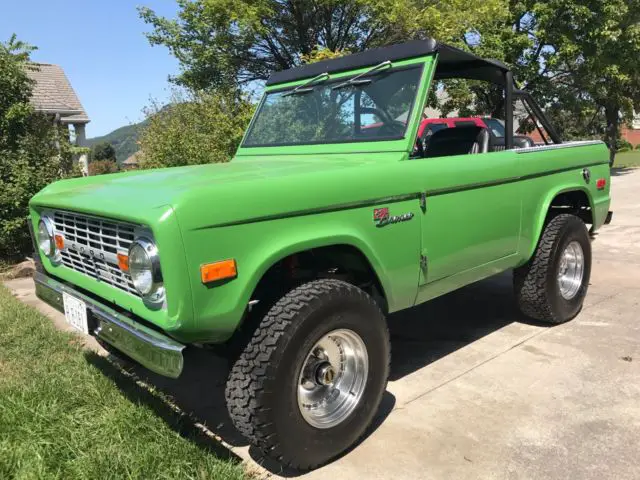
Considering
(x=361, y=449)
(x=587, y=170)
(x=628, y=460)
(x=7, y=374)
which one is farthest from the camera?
(x=587, y=170)

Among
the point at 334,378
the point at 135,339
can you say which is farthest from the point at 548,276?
the point at 135,339

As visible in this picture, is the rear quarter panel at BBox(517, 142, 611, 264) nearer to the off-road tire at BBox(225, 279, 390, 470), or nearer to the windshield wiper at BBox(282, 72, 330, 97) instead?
the windshield wiper at BBox(282, 72, 330, 97)

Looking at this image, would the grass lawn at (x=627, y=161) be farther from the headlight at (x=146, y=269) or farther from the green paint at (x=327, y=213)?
the headlight at (x=146, y=269)

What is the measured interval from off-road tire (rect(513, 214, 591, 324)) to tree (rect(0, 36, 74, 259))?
250 inches

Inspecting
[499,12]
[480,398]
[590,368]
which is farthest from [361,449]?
[499,12]

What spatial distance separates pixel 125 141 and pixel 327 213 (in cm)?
6491

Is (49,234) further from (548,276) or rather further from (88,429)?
(548,276)

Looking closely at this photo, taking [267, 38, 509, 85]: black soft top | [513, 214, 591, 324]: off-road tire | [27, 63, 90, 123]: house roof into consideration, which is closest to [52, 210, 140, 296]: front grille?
[267, 38, 509, 85]: black soft top

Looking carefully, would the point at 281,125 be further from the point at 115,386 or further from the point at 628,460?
the point at 628,460

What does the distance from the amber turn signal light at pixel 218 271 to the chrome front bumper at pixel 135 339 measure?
0.31m

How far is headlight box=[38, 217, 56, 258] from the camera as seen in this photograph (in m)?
3.08

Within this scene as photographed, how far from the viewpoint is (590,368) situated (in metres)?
3.57

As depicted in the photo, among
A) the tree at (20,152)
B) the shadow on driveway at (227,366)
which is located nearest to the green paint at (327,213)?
the shadow on driveway at (227,366)

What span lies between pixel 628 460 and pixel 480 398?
0.84 m
